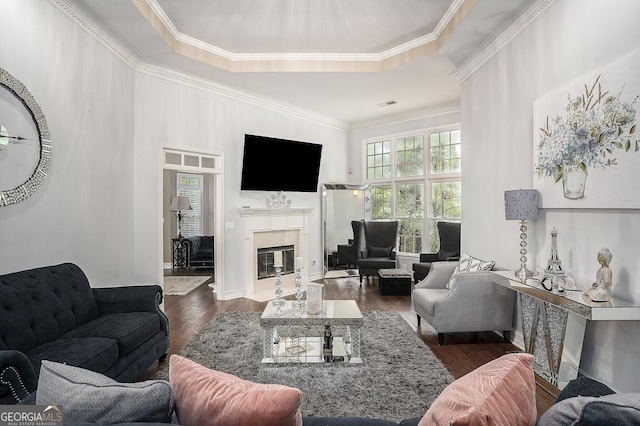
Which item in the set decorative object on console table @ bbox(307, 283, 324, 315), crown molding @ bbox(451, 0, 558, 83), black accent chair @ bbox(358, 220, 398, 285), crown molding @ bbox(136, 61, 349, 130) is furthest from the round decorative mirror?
black accent chair @ bbox(358, 220, 398, 285)

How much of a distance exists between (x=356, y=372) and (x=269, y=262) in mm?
3347

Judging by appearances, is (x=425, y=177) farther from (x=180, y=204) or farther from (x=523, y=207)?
(x=180, y=204)

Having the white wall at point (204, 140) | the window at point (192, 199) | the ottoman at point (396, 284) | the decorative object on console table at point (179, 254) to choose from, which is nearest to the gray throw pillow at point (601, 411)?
the white wall at point (204, 140)

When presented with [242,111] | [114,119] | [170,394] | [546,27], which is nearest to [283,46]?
[242,111]

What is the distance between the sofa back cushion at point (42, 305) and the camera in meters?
2.10

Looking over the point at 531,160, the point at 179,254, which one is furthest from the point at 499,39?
the point at 179,254

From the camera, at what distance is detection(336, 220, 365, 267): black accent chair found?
6827mm

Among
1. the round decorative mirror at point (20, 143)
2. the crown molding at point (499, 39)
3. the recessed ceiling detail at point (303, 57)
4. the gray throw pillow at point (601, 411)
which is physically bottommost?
the gray throw pillow at point (601, 411)

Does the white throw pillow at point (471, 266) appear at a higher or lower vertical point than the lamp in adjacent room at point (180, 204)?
lower

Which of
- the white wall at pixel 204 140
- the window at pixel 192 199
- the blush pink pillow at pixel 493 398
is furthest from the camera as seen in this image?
the window at pixel 192 199

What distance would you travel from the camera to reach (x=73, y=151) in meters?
3.21

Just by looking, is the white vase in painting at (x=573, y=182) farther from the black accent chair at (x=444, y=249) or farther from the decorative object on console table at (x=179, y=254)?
the decorative object on console table at (x=179, y=254)

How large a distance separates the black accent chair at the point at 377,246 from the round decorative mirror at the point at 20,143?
474 cm

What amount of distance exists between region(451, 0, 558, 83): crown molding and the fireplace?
375cm
